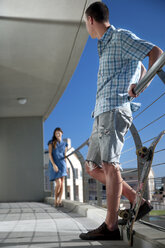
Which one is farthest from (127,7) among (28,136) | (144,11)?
(28,136)

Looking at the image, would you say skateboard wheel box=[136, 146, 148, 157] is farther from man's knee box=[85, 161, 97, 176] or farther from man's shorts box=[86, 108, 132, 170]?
man's knee box=[85, 161, 97, 176]

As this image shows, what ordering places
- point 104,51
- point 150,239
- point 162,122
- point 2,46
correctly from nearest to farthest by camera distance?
point 150,239 → point 162,122 → point 104,51 → point 2,46

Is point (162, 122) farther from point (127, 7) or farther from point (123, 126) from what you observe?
point (127, 7)

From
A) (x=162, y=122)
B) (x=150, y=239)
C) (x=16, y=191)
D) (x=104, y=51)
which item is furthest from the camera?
(x=16, y=191)

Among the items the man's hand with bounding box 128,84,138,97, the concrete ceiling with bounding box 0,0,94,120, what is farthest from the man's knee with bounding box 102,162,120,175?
the concrete ceiling with bounding box 0,0,94,120

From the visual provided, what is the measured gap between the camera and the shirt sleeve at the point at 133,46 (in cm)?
171

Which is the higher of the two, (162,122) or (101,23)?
(101,23)

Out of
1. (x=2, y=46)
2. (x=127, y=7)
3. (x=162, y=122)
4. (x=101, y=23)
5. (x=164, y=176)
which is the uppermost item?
(x=127, y=7)

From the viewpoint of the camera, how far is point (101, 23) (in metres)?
1.97

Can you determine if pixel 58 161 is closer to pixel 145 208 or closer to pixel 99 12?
pixel 99 12

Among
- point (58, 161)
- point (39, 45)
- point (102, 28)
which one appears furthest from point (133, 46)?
point (58, 161)

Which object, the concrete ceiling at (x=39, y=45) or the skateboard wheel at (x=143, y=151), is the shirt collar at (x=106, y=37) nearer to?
the skateboard wheel at (x=143, y=151)

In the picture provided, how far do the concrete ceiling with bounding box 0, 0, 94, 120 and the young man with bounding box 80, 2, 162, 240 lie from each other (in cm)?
246

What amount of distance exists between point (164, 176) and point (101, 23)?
3.07 ft
